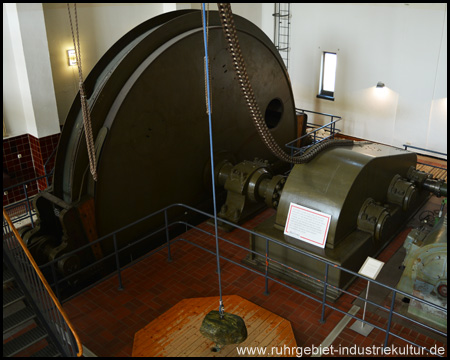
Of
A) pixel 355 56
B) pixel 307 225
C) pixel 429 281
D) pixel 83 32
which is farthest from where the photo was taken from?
pixel 355 56

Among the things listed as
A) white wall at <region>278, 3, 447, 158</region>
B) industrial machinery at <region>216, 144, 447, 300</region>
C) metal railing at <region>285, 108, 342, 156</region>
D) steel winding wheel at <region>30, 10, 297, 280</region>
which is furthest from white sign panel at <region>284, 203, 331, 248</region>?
white wall at <region>278, 3, 447, 158</region>

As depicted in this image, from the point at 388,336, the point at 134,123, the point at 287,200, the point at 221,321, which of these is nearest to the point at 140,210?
the point at 134,123

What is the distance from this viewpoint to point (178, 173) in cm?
642

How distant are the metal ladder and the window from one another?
1103 millimetres

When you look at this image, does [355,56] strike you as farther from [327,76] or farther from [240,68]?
[240,68]

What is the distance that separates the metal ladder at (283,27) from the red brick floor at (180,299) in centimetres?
750

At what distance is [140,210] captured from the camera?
6.04 meters

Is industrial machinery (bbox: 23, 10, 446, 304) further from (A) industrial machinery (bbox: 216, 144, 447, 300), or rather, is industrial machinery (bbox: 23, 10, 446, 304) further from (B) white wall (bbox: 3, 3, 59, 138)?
(B) white wall (bbox: 3, 3, 59, 138)

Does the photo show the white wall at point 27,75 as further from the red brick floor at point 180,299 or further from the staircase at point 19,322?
the staircase at point 19,322

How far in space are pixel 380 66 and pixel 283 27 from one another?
297cm

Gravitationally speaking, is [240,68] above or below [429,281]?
above

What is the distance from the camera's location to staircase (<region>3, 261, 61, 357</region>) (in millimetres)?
3895

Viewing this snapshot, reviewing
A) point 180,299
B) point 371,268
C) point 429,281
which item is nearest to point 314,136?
point 429,281

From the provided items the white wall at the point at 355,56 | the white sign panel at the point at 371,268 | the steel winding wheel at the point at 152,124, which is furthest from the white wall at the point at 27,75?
the white sign panel at the point at 371,268
